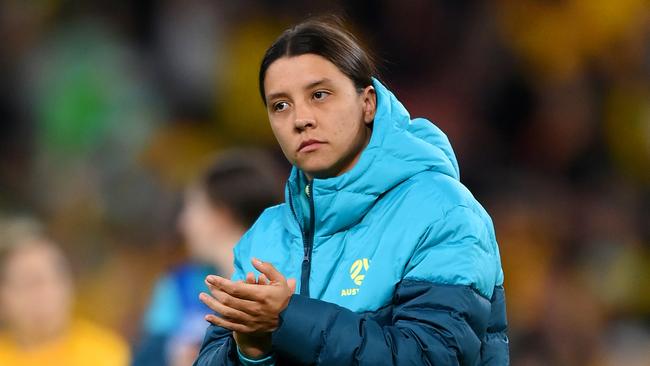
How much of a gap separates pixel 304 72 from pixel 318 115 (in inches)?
3.7

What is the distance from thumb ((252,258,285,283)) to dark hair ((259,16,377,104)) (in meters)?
0.52

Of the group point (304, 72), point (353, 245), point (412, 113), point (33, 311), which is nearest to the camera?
point (353, 245)

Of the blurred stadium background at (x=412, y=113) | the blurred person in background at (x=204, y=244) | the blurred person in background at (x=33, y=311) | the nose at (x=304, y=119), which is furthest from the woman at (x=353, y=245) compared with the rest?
the blurred stadium background at (x=412, y=113)

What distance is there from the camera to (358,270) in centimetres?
235

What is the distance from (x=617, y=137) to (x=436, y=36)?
1295 mm

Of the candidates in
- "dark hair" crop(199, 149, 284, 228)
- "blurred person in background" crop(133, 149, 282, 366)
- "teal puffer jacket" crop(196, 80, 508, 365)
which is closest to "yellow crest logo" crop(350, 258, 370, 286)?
"teal puffer jacket" crop(196, 80, 508, 365)

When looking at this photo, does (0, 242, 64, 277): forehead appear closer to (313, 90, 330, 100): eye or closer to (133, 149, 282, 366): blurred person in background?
(133, 149, 282, 366): blurred person in background

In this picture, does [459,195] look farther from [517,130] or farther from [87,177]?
[87,177]

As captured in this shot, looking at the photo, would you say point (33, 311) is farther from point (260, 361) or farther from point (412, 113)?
point (260, 361)

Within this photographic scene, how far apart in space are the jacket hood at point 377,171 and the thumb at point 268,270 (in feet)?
0.82

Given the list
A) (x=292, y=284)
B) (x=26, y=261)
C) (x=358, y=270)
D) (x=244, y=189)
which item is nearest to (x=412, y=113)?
(x=244, y=189)

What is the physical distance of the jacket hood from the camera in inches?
Answer: 95.0

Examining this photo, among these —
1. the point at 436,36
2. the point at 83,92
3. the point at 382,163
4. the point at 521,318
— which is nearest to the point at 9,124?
the point at 83,92

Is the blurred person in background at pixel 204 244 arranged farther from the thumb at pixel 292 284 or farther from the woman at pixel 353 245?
the thumb at pixel 292 284
